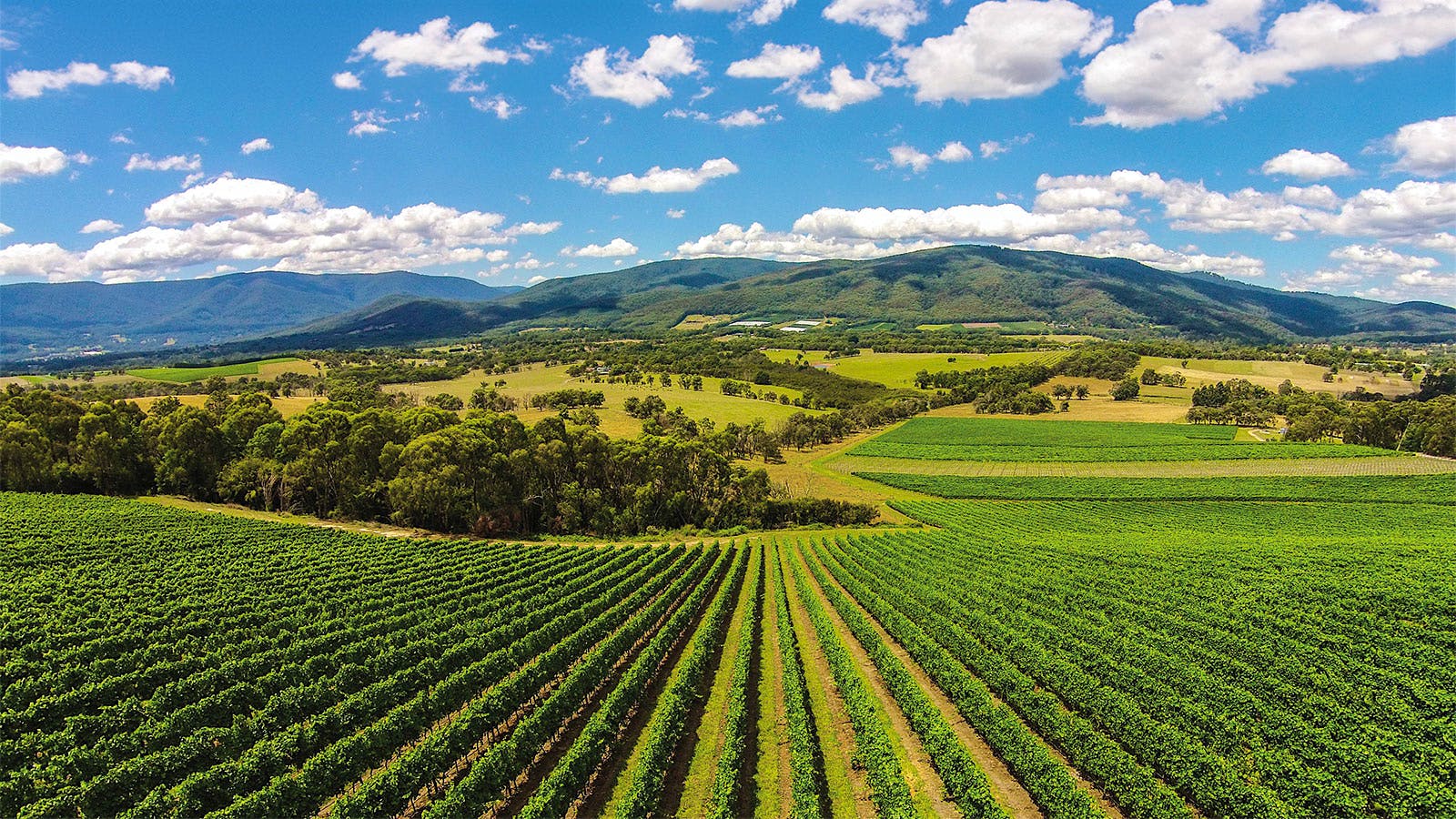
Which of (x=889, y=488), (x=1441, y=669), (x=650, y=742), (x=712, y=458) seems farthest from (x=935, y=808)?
(x=889, y=488)

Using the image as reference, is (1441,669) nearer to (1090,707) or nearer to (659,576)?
(1090,707)

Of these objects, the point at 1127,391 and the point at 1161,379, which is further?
the point at 1161,379

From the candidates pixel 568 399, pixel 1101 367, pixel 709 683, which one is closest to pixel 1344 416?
pixel 1101 367

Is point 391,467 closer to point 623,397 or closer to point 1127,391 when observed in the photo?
point 623,397

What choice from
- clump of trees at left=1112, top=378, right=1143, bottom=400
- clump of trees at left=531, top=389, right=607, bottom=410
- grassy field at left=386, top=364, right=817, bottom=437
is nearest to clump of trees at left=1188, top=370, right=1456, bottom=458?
clump of trees at left=1112, top=378, right=1143, bottom=400

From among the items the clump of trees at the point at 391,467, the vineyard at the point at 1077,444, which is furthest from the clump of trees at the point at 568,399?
the clump of trees at the point at 391,467

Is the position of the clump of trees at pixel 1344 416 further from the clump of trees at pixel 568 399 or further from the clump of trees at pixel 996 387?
the clump of trees at pixel 568 399
